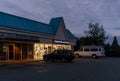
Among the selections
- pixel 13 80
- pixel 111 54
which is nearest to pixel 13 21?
pixel 13 80

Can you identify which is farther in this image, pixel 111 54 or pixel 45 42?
pixel 111 54

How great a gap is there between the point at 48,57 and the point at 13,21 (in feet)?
24.3

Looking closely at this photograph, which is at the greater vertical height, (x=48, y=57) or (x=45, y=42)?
(x=45, y=42)

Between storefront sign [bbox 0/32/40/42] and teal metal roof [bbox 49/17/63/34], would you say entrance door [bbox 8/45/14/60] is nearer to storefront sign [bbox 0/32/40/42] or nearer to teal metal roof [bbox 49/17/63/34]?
storefront sign [bbox 0/32/40/42]

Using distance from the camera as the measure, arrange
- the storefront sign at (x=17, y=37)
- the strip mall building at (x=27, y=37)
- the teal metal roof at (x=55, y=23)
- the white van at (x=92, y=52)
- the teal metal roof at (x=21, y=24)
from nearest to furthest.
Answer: the storefront sign at (x=17, y=37)
the strip mall building at (x=27, y=37)
the teal metal roof at (x=21, y=24)
the teal metal roof at (x=55, y=23)
the white van at (x=92, y=52)

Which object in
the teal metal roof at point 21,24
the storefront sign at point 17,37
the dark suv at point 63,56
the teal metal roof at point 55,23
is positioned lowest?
the dark suv at point 63,56

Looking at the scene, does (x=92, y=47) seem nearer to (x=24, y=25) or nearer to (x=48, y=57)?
(x=48, y=57)

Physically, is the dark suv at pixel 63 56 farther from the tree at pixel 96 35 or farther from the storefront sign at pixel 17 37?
the tree at pixel 96 35

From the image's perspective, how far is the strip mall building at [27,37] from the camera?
29.0 metres

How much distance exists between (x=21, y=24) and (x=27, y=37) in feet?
7.83

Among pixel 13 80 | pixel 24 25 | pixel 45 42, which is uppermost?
pixel 24 25

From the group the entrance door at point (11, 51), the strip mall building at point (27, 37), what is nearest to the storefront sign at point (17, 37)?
the strip mall building at point (27, 37)

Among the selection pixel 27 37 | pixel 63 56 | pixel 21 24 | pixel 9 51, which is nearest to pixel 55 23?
pixel 21 24

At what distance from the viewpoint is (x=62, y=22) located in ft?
141
